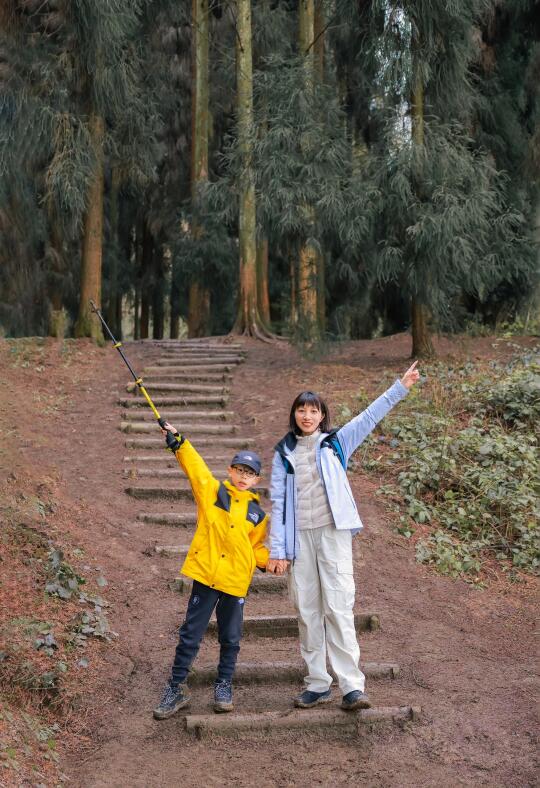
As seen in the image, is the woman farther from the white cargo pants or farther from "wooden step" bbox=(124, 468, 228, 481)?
"wooden step" bbox=(124, 468, 228, 481)

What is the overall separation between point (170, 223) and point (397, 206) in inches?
480

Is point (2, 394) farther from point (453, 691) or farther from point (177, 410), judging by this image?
point (453, 691)

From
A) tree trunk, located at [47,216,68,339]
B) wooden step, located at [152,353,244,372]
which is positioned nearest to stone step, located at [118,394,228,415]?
wooden step, located at [152,353,244,372]

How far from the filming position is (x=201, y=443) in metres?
9.96

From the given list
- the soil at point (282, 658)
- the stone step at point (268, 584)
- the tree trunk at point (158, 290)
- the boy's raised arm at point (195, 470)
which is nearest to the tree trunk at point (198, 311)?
the tree trunk at point (158, 290)

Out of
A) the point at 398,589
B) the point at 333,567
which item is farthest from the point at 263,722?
the point at 398,589

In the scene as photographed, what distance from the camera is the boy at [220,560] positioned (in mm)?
4641

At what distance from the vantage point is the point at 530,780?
420 centimetres

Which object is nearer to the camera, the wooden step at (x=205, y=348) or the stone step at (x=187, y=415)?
the stone step at (x=187, y=415)

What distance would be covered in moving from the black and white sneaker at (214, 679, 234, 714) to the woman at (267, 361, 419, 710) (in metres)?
0.39

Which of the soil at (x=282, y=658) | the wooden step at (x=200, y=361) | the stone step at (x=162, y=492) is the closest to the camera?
the soil at (x=282, y=658)

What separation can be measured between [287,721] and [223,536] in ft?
3.57

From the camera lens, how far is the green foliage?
768 centimetres

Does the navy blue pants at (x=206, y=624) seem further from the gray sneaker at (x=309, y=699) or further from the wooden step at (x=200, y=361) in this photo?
the wooden step at (x=200, y=361)
